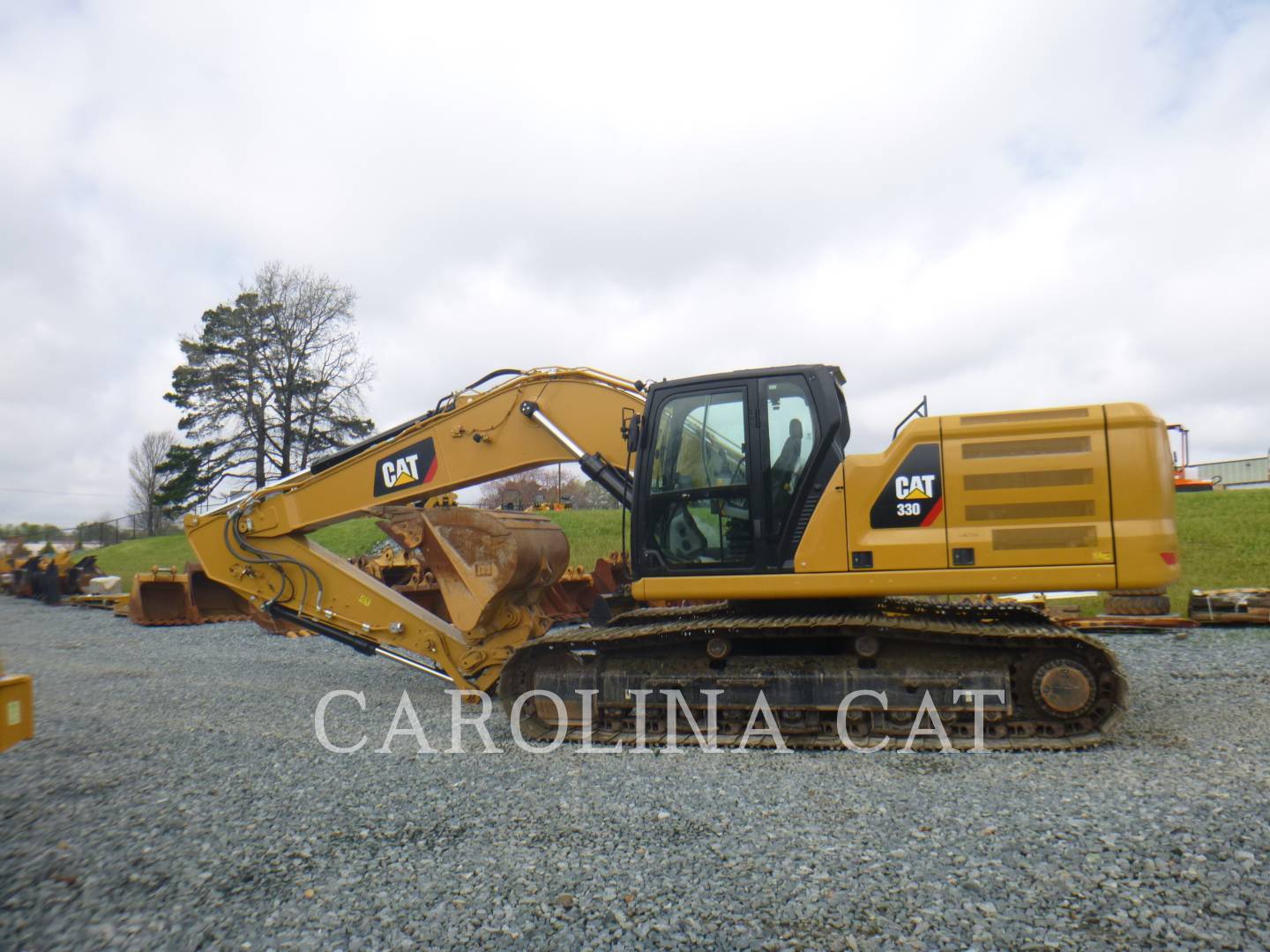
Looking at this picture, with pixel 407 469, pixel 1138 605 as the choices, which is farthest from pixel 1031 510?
pixel 1138 605

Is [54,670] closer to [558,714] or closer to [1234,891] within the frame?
[558,714]

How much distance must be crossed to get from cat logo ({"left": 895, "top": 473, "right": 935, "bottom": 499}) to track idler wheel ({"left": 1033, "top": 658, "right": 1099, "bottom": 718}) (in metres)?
1.38

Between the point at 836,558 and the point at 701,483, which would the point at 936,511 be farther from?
the point at 701,483

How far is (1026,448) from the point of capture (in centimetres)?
560

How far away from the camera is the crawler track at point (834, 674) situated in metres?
5.62

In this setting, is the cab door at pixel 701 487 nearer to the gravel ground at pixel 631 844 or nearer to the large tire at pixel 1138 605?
the gravel ground at pixel 631 844

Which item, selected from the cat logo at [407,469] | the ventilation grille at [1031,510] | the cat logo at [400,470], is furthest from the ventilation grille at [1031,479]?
the cat logo at [400,470]

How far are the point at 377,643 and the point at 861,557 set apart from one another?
4567 millimetres

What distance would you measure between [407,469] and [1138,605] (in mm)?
10197

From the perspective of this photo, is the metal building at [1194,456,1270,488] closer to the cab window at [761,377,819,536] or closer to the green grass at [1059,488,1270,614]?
the green grass at [1059,488,1270,614]

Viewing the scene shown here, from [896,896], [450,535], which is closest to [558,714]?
[450,535]

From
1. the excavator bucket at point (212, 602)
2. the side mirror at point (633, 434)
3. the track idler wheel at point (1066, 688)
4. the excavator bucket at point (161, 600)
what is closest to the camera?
the track idler wheel at point (1066, 688)

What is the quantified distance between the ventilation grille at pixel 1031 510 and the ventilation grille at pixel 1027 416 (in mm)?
550

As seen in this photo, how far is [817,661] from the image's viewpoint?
234 inches
